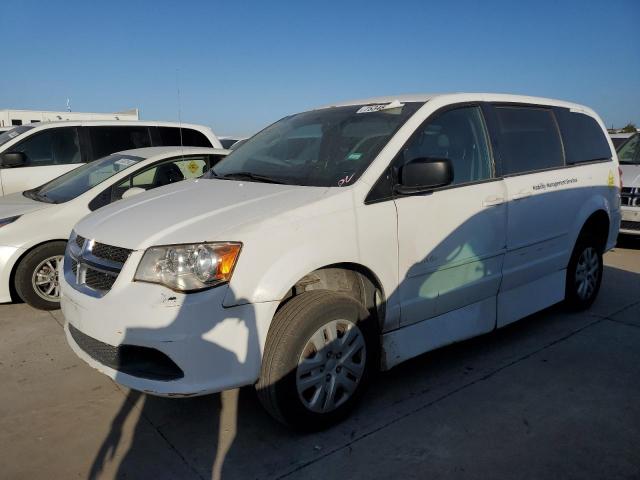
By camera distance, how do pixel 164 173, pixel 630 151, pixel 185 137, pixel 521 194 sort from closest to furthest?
pixel 521 194, pixel 164 173, pixel 185 137, pixel 630 151

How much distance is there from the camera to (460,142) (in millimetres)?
3533

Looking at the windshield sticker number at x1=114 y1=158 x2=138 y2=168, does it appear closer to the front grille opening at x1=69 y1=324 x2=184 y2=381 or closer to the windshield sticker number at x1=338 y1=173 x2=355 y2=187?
the front grille opening at x1=69 y1=324 x2=184 y2=381

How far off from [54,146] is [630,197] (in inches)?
313

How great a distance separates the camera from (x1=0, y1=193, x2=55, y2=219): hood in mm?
4891

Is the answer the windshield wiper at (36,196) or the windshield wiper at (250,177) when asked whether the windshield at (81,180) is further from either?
the windshield wiper at (250,177)

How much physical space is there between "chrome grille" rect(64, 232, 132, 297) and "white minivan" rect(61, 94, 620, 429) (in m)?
0.01

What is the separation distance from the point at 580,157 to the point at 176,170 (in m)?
3.99

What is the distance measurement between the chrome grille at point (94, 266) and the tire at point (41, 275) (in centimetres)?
205

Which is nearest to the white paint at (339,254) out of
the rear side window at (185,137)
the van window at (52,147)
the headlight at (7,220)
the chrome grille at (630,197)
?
the headlight at (7,220)

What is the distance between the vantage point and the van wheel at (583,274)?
4.46m

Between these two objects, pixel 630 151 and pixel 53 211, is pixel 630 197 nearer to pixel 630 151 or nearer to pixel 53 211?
pixel 630 151

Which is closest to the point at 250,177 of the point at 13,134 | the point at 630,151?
Answer: the point at 13,134

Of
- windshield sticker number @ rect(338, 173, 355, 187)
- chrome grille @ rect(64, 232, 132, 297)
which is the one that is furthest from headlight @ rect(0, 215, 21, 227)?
windshield sticker number @ rect(338, 173, 355, 187)

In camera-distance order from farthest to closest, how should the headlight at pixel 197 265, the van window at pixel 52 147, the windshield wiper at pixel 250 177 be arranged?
the van window at pixel 52 147, the windshield wiper at pixel 250 177, the headlight at pixel 197 265
